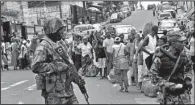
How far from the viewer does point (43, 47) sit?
5234mm

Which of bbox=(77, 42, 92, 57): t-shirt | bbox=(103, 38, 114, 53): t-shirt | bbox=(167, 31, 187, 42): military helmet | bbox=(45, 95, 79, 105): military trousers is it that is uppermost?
bbox=(167, 31, 187, 42): military helmet

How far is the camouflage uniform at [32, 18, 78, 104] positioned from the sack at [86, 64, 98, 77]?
10938 mm

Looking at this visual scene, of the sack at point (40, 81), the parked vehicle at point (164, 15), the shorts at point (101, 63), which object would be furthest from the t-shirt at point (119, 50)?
the parked vehicle at point (164, 15)

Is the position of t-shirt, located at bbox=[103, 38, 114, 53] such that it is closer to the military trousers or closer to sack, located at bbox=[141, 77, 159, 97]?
sack, located at bbox=[141, 77, 159, 97]

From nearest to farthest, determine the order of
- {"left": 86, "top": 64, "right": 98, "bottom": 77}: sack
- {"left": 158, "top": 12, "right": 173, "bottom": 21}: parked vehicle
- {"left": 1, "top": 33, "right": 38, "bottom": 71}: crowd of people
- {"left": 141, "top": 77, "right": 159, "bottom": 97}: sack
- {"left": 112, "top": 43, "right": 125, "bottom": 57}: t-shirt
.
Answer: {"left": 141, "top": 77, "right": 159, "bottom": 97}: sack < {"left": 112, "top": 43, "right": 125, "bottom": 57}: t-shirt < {"left": 86, "top": 64, "right": 98, "bottom": 77}: sack < {"left": 1, "top": 33, "right": 38, "bottom": 71}: crowd of people < {"left": 158, "top": 12, "right": 173, "bottom": 21}: parked vehicle

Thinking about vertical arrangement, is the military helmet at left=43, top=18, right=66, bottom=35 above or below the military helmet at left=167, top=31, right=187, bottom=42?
above

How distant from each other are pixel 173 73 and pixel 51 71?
1646 millimetres

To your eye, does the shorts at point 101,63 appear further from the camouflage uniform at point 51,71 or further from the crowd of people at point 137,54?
the camouflage uniform at point 51,71

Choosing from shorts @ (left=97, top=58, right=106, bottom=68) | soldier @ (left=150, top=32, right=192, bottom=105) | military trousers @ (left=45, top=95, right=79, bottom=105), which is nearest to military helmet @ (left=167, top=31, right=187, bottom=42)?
soldier @ (left=150, top=32, right=192, bottom=105)

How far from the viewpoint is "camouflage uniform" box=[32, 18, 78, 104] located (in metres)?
5.14

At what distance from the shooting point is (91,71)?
16344 mm

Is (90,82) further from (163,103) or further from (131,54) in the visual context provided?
(163,103)

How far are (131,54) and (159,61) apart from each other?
6701mm

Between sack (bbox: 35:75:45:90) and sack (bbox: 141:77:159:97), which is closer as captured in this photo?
sack (bbox: 35:75:45:90)
